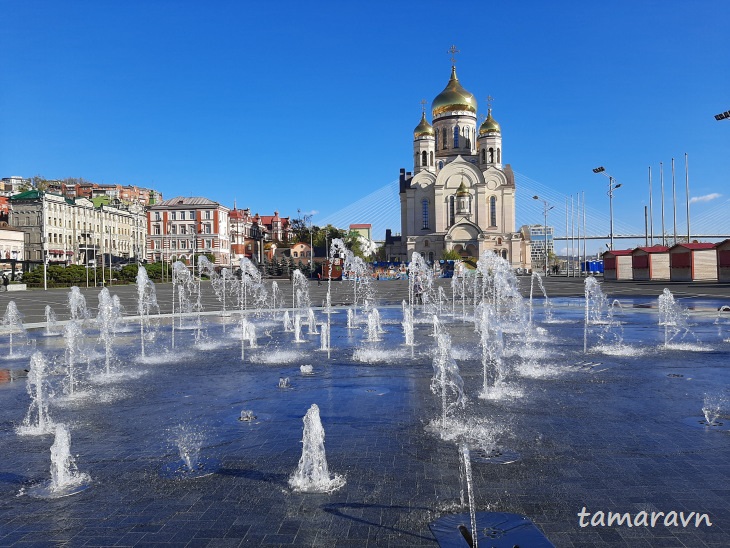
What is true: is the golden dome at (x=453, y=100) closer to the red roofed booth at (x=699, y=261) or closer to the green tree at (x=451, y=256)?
the green tree at (x=451, y=256)

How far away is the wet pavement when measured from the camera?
454 cm

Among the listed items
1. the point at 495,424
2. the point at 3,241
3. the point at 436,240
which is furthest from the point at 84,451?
the point at 436,240

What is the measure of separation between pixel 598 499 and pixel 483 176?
88027 mm

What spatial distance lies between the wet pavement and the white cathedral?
251ft

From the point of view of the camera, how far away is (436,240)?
89.9m

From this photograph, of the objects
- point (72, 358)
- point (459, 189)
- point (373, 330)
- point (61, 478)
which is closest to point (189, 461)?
point (61, 478)

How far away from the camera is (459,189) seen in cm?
8794

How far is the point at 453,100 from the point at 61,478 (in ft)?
304

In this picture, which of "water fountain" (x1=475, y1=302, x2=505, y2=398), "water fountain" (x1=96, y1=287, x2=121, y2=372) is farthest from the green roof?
→ "water fountain" (x1=475, y1=302, x2=505, y2=398)

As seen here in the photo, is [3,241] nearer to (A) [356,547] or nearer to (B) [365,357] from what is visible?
(B) [365,357]

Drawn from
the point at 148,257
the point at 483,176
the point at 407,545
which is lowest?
the point at 407,545

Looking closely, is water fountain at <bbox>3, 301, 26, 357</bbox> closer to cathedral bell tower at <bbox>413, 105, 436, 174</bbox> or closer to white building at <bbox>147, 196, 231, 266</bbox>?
white building at <bbox>147, 196, 231, 266</bbox>

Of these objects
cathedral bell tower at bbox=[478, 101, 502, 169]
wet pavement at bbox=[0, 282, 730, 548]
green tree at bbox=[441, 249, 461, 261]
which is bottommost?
wet pavement at bbox=[0, 282, 730, 548]

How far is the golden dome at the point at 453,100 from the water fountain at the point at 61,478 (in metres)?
92.3
